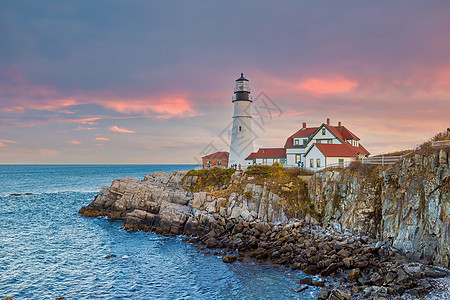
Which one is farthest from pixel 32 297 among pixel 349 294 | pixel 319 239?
pixel 319 239

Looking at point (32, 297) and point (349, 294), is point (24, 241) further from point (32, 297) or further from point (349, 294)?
point (349, 294)

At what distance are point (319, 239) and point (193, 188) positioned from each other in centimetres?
2050

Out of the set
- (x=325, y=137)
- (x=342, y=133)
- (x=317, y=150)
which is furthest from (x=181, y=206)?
(x=342, y=133)

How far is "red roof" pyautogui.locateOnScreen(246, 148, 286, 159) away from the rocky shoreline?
330 inches

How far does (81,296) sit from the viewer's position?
18.2 metres

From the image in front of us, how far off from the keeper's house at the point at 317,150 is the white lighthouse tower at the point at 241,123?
1517 millimetres

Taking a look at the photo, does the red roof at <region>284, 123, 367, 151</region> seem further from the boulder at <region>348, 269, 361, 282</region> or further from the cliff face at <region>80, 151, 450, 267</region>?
the boulder at <region>348, 269, 361, 282</region>

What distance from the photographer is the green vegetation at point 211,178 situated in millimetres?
40094

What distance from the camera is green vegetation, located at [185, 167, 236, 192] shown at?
40.1 metres

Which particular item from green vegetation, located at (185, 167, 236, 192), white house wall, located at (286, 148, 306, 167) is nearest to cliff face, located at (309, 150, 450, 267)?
white house wall, located at (286, 148, 306, 167)

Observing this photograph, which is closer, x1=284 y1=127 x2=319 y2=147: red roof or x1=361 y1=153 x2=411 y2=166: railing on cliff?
x1=361 y1=153 x2=411 y2=166: railing on cliff

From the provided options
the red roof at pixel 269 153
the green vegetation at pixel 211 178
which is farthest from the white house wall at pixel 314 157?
the green vegetation at pixel 211 178

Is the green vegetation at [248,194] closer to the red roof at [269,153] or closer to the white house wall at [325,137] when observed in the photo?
the red roof at [269,153]

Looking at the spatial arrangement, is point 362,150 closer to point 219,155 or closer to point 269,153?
point 269,153
